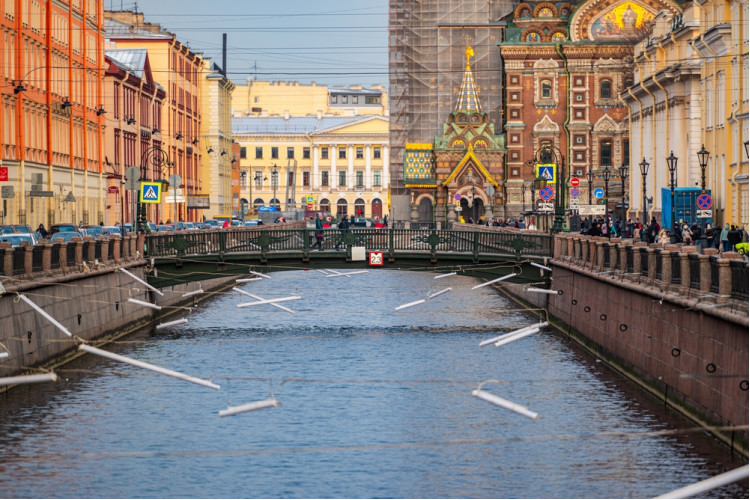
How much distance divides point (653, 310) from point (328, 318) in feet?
80.1

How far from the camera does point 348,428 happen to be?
32.3 meters

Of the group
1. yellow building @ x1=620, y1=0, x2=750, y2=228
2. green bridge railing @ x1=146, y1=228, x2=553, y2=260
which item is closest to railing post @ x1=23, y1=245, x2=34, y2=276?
green bridge railing @ x1=146, y1=228, x2=553, y2=260

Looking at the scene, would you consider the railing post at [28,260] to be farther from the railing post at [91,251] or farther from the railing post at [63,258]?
the railing post at [91,251]

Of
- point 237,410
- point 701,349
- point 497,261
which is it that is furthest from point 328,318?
point 237,410

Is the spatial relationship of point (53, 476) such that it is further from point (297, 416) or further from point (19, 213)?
point (19, 213)

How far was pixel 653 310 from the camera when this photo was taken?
35750 mm

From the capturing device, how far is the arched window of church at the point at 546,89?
13775 cm

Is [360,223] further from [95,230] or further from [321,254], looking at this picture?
[321,254]

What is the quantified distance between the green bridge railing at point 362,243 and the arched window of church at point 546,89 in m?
81.0

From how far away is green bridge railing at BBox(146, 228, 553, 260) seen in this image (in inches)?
2156

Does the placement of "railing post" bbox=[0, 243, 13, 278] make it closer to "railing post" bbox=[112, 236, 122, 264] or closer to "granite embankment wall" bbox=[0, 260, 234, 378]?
"granite embankment wall" bbox=[0, 260, 234, 378]

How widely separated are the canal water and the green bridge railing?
18.2 ft

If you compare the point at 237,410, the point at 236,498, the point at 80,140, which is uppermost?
the point at 80,140

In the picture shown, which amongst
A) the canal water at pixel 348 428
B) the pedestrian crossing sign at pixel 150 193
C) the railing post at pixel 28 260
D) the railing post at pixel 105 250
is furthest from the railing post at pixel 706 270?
the pedestrian crossing sign at pixel 150 193
